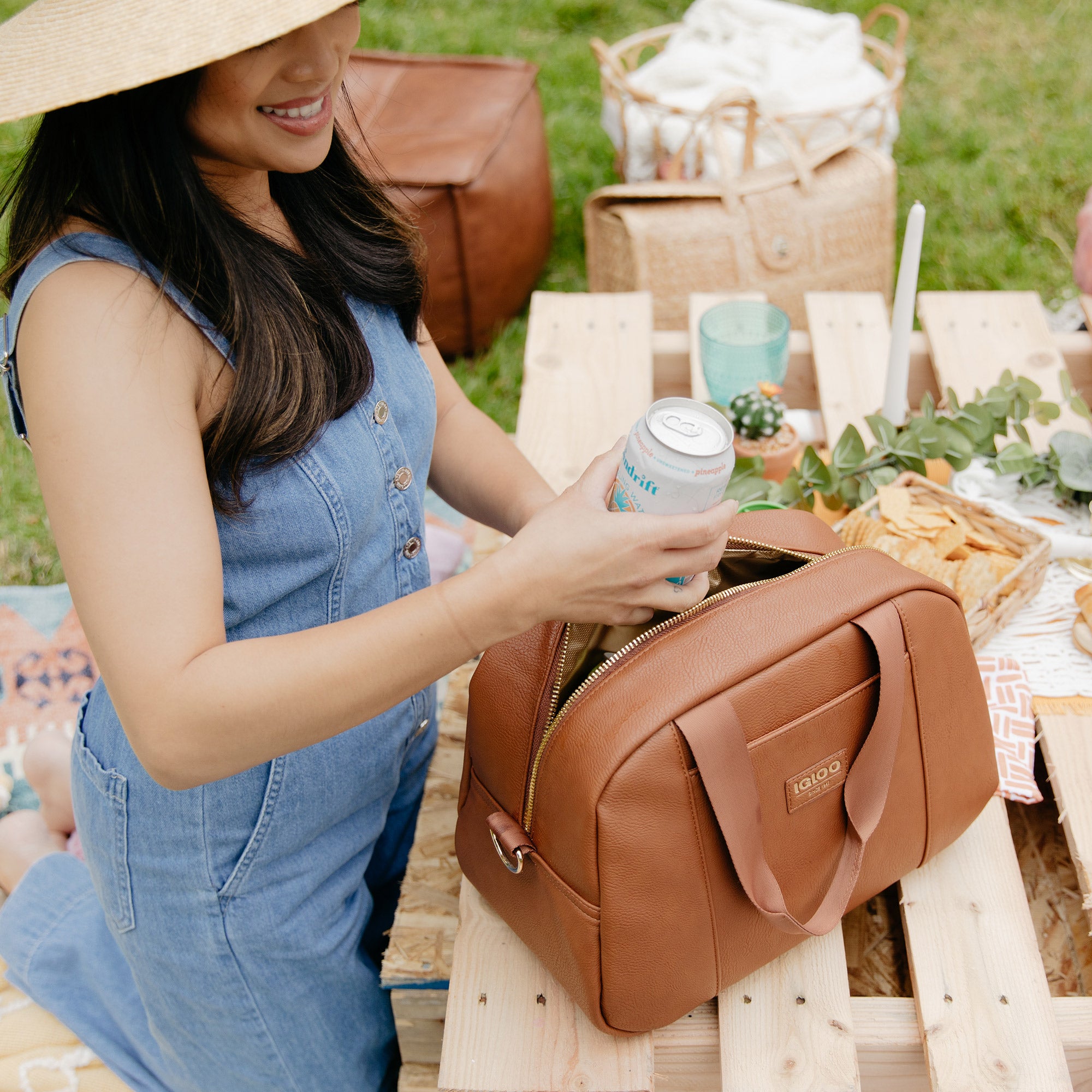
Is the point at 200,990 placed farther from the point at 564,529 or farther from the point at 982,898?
the point at 982,898

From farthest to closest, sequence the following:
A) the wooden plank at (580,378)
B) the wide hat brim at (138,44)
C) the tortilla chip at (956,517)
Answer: the wooden plank at (580,378)
the tortilla chip at (956,517)
the wide hat brim at (138,44)

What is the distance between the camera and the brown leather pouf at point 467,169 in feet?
9.72

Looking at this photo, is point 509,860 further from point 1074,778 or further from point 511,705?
point 1074,778

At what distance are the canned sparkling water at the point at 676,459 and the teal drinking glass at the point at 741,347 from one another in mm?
943

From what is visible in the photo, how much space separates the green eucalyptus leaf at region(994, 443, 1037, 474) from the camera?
1.62 m

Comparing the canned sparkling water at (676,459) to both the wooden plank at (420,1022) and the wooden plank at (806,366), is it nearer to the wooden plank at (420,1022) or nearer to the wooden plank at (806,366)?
the wooden plank at (420,1022)

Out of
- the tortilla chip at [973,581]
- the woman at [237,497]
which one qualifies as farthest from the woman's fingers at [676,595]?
the tortilla chip at [973,581]

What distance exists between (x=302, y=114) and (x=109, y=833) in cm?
79

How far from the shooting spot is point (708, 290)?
2.84 m

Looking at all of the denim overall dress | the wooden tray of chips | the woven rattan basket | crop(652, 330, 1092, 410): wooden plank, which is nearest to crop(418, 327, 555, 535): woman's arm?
the denim overall dress

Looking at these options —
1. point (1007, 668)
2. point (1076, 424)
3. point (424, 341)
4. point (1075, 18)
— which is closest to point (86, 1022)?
point (424, 341)

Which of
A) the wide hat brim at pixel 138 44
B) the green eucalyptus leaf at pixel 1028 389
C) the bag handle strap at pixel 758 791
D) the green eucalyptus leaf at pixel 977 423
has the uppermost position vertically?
the wide hat brim at pixel 138 44

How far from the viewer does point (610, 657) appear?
104 centimetres

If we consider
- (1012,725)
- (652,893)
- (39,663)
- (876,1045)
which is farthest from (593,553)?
(39,663)
